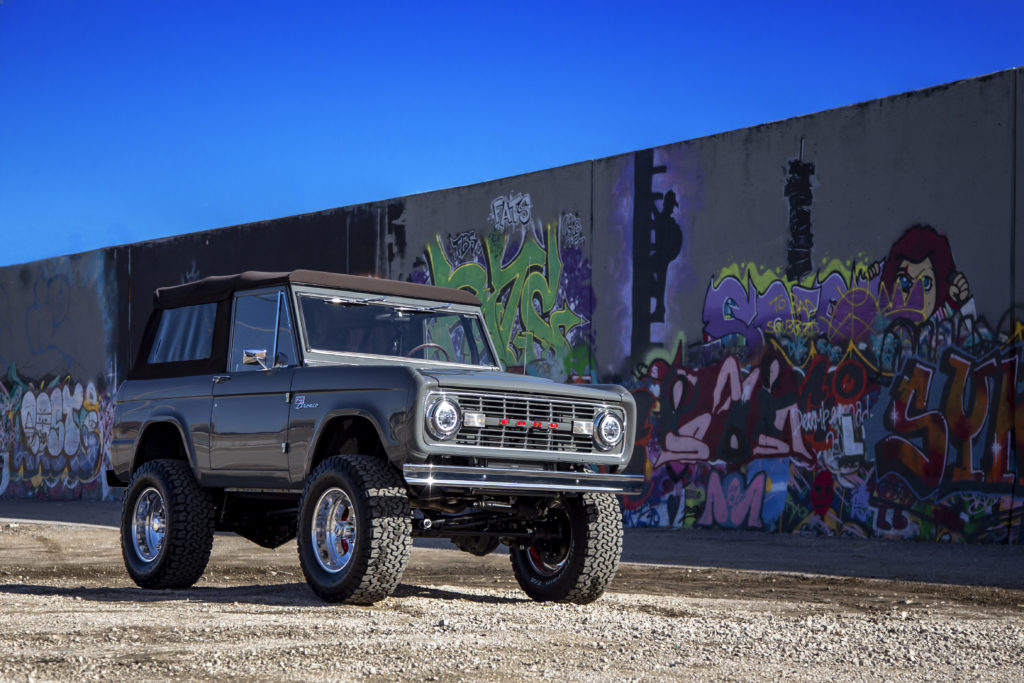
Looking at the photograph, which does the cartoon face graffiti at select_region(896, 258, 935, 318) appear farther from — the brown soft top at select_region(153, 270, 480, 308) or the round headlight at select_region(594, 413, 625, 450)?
the round headlight at select_region(594, 413, 625, 450)

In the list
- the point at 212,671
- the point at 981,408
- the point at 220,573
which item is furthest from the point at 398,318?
the point at 981,408

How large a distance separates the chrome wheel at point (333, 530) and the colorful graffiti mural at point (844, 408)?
29.0 ft

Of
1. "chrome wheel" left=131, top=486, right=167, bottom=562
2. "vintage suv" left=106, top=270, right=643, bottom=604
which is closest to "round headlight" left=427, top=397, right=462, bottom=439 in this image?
"vintage suv" left=106, top=270, right=643, bottom=604

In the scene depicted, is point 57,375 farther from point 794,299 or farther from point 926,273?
point 926,273

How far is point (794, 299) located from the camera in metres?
A: 16.7

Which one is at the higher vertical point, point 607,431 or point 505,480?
point 607,431

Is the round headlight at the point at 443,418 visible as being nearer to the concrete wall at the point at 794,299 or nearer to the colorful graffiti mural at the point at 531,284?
the concrete wall at the point at 794,299

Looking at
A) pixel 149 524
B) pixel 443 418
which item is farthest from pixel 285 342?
pixel 149 524

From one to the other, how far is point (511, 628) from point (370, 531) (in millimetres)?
1044

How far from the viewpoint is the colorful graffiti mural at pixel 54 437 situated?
90.4ft

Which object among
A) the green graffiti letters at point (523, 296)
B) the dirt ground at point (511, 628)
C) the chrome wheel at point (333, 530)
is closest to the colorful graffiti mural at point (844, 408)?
the green graffiti letters at point (523, 296)

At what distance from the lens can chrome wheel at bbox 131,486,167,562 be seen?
372 inches

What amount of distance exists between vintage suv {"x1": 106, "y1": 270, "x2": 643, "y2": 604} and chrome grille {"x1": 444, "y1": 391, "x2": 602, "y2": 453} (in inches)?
0.4

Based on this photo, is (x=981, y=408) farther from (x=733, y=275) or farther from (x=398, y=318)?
(x=398, y=318)
